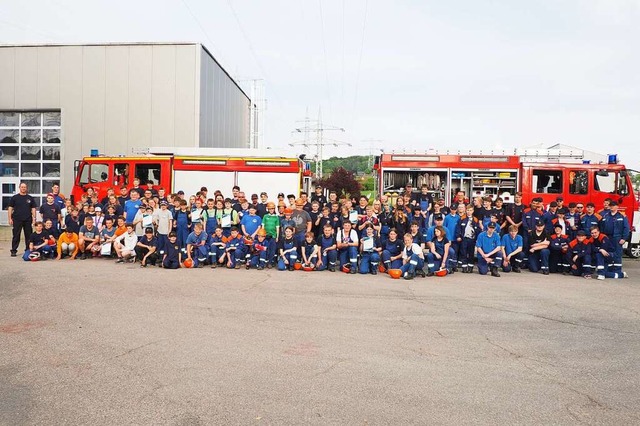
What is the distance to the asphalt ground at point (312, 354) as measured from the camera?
13.8 feet

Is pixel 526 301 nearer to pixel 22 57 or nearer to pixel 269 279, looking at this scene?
pixel 269 279

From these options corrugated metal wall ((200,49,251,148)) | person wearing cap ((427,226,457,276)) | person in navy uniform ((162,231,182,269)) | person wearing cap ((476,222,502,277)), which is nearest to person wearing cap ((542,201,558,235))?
person wearing cap ((476,222,502,277))

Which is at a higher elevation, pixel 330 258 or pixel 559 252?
pixel 559 252

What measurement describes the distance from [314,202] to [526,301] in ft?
19.5

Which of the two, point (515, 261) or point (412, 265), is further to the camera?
point (515, 261)

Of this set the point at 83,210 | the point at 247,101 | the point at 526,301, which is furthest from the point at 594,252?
the point at 247,101

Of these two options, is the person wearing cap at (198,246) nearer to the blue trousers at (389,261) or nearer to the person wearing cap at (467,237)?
the blue trousers at (389,261)

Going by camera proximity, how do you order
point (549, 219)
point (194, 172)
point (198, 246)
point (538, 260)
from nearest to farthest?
point (198, 246)
point (538, 260)
point (549, 219)
point (194, 172)

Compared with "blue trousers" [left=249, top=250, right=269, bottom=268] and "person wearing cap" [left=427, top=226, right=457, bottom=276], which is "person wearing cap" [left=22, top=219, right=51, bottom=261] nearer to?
"blue trousers" [left=249, top=250, right=269, bottom=268]

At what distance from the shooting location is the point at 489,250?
1205cm

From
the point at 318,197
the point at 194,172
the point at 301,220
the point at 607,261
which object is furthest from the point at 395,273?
the point at 194,172

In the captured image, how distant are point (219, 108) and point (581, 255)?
23.1m

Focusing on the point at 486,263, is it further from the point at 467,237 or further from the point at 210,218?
the point at 210,218

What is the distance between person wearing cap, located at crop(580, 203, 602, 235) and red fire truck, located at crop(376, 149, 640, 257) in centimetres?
262
